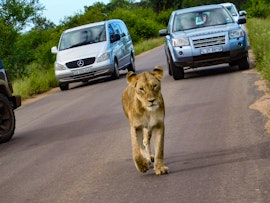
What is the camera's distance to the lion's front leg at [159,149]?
7.04 m

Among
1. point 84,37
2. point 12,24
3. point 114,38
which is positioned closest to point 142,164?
point 114,38

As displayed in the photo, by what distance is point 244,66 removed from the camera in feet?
57.2

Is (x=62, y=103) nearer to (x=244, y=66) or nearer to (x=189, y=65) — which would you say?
(x=189, y=65)

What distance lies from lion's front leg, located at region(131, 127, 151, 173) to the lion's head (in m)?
0.39

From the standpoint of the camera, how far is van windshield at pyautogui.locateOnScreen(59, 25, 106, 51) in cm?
2209

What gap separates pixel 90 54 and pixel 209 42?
527 centimetres

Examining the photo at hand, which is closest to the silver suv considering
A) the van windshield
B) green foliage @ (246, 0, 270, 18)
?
the van windshield

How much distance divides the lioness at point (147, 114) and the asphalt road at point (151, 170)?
203 millimetres

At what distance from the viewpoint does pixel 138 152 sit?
7023 millimetres

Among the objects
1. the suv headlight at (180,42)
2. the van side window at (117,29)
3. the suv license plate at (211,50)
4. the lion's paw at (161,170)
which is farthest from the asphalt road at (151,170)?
the van side window at (117,29)

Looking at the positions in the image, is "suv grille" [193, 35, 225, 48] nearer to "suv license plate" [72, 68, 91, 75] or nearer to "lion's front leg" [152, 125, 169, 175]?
"suv license plate" [72, 68, 91, 75]

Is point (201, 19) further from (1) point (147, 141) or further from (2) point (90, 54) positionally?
(1) point (147, 141)

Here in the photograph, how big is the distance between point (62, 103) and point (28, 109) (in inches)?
33.3

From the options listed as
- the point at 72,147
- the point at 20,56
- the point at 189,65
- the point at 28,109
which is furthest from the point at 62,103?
the point at 20,56
